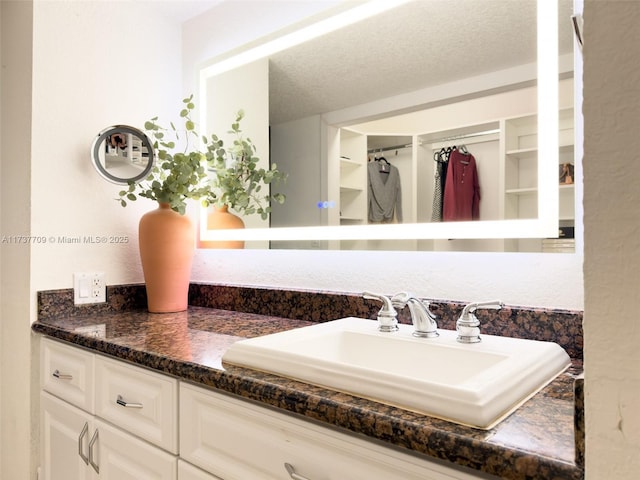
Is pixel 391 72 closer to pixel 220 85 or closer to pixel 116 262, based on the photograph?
pixel 220 85

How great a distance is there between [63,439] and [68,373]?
0.19 meters

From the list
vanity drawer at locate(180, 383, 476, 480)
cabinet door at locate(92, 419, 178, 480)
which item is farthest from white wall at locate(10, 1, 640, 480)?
cabinet door at locate(92, 419, 178, 480)

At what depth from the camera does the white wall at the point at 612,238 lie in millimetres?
420

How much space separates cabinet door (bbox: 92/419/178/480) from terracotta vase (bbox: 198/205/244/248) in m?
0.75

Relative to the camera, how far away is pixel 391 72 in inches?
50.8

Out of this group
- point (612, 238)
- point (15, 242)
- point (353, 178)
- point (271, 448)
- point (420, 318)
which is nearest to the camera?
point (612, 238)

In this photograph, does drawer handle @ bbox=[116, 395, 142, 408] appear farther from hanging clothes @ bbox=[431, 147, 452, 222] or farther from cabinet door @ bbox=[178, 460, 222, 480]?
hanging clothes @ bbox=[431, 147, 452, 222]

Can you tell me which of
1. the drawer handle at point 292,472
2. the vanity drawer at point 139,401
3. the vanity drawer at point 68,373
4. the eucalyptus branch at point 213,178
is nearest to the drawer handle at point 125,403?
the vanity drawer at point 139,401

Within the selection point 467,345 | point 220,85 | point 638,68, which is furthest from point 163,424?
point 220,85

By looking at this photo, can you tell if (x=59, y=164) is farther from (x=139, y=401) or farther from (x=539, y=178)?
(x=539, y=178)

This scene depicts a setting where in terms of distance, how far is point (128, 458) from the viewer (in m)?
1.01

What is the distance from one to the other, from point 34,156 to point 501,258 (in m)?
1.41

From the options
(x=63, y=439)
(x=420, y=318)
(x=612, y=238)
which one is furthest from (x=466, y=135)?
(x=63, y=439)

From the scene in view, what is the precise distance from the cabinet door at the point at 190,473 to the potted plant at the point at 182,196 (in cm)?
73
